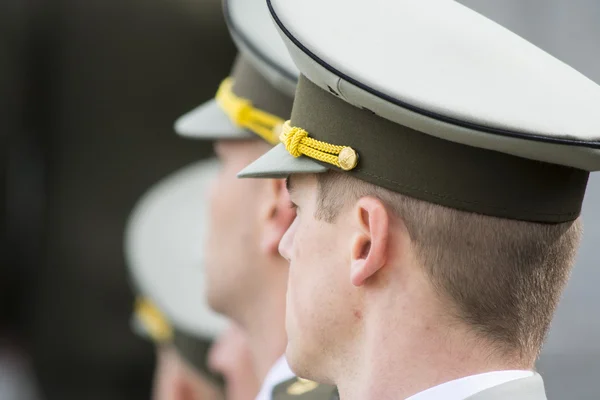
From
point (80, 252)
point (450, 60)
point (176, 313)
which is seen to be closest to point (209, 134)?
point (450, 60)

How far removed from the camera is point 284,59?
8.38 ft

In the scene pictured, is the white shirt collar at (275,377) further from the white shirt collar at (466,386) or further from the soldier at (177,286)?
the soldier at (177,286)

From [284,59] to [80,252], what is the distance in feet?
17.1

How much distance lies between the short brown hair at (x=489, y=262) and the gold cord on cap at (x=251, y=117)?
99 centimetres

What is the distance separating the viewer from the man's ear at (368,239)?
1644mm

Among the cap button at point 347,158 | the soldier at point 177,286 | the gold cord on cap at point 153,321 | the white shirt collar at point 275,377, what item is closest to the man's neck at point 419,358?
the cap button at point 347,158

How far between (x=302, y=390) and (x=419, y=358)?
2.68ft

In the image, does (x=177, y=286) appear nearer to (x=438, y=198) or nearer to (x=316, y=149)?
(x=316, y=149)

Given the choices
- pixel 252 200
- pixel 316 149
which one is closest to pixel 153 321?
pixel 252 200

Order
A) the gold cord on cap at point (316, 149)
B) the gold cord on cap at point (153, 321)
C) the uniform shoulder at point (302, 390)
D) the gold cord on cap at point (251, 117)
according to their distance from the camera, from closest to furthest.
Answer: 1. the gold cord on cap at point (316, 149)
2. the uniform shoulder at point (302, 390)
3. the gold cord on cap at point (251, 117)
4. the gold cord on cap at point (153, 321)

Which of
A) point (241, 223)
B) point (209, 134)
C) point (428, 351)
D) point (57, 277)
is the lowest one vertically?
point (57, 277)

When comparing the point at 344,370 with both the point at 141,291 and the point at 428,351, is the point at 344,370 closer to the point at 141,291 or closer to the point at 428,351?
the point at 428,351

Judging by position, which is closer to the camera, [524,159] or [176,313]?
[524,159]

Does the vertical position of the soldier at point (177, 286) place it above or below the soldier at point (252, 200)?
below
